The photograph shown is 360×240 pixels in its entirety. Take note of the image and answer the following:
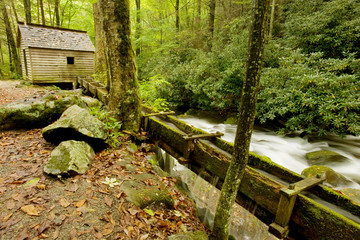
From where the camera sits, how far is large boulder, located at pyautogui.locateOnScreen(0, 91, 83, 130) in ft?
16.9

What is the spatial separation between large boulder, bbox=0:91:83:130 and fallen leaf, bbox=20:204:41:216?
11.9ft

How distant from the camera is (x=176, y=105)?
13.8m

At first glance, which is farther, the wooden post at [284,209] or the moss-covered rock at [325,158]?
the moss-covered rock at [325,158]

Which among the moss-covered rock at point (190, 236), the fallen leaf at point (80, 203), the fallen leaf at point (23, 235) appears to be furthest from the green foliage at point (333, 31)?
the fallen leaf at point (23, 235)

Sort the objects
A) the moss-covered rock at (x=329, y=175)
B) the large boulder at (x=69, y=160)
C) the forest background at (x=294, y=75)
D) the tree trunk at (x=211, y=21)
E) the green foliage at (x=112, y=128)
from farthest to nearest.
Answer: the tree trunk at (x=211, y=21), the forest background at (x=294, y=75), the green foliage at (x=112, y=128), the moss-covered rock at (x=329, y=175), the large boulder at (x=69, y=160)

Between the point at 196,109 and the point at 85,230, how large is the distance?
Result: 11.4 m

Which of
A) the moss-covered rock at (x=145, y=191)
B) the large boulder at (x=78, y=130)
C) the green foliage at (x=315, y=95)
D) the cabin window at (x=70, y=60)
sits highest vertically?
the cabin window at (x=70, y=60)

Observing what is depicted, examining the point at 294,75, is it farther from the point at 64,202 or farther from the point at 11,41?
the point at 11,41

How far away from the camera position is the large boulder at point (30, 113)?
5.16 m

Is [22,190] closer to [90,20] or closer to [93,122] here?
[93,122]

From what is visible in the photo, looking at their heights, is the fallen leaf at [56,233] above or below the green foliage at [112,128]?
below

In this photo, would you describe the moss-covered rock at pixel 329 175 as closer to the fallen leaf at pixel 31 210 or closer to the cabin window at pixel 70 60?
the fallen leaf at pixel 31 210

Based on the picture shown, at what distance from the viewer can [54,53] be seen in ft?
57.9

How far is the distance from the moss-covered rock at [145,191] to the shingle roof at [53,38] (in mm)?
18465
